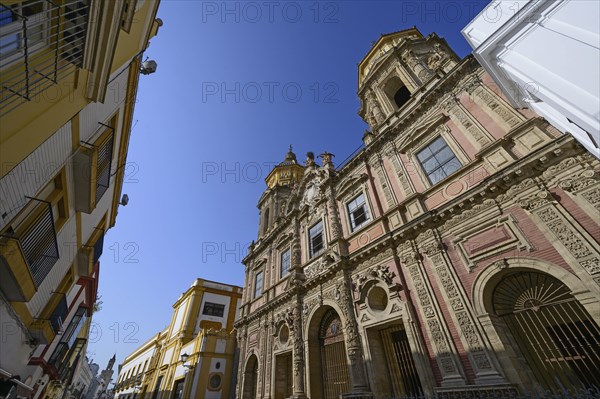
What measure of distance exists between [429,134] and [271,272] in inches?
440

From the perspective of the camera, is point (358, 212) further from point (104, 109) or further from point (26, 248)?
point (26, 248)

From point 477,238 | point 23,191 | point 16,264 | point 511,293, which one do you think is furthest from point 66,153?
point 511,293

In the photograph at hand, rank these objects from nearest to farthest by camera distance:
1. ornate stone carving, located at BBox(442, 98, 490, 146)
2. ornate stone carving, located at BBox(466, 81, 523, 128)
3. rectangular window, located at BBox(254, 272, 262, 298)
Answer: ornate stone carving, located at BBox(466, 81, 523, 128), ornate stone carving, located at BBox(442, 98, 490, 146), rectangular window, located at BBox(254, 272, 262, 298)

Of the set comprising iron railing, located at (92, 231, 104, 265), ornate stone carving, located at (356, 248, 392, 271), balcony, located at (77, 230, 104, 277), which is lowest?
ornate stone carving, located at (356, 248, 392, 271)

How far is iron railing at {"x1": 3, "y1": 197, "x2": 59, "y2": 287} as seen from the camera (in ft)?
15.2

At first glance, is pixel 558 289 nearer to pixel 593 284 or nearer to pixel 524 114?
pixel 593 284

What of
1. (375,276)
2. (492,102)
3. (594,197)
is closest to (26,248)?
(375,276)

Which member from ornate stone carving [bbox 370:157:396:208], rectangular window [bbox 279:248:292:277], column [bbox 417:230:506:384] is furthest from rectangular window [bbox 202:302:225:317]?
column [bbox 417:230:506:384]

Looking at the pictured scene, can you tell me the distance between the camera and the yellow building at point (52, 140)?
3.27 meters

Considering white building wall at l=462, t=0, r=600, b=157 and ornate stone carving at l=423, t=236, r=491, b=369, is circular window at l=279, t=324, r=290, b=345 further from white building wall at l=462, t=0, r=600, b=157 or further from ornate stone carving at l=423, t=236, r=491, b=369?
white building wall at l=462, t=0, r=600, b=157

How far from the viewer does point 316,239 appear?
43.9ft

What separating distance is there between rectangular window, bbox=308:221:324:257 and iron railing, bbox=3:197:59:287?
958cm

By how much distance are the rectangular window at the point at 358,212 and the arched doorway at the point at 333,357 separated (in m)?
3.85

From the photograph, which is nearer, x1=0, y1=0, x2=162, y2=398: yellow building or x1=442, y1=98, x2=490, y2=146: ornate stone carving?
x1=0, y1=0, x2=162, y2=398: yellow building
